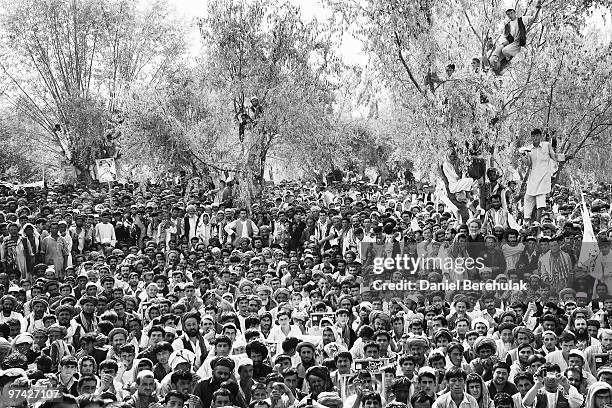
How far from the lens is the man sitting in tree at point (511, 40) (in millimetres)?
15453

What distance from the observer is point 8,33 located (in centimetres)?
3191

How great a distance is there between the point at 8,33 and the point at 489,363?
26.5 metres

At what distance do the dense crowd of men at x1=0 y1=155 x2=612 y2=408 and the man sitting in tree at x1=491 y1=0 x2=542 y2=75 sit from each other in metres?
2.01

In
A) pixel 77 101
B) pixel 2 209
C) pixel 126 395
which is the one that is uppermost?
pixel 77 101

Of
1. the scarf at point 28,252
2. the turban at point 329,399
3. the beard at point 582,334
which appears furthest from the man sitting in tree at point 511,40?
the turban at point 329,399

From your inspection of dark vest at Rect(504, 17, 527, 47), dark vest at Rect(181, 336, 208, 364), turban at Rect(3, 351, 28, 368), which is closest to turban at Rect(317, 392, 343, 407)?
dark vest at Rect(181, 336, 208, 364)

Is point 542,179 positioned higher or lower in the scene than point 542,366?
higher

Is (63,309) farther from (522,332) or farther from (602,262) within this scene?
(602,262)

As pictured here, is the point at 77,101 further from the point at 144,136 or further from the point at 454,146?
the point at 454,146

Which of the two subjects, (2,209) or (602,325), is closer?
(602,325)

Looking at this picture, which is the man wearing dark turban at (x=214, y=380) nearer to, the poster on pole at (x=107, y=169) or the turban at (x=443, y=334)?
the turban at (x=443, y=334)

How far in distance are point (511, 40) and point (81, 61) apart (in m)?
21.0

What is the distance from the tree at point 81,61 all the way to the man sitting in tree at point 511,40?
A: 53.7 feet

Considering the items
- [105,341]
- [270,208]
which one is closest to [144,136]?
[270,208]
